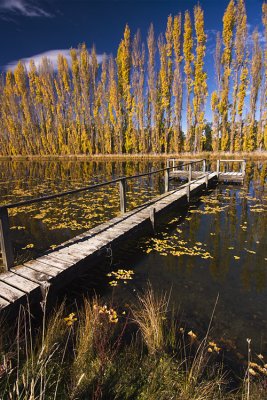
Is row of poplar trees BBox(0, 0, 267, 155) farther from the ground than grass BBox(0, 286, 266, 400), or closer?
farther from the ground

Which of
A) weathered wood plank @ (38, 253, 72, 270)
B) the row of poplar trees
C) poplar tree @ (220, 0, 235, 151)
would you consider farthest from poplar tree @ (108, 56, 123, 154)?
weathered wood plank @ (38, 253, 72, 270)

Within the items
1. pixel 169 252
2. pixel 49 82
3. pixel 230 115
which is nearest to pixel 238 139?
pixel 230 115

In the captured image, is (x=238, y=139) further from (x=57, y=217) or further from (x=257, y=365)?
(x=257, y=365)

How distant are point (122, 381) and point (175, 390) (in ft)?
1.76

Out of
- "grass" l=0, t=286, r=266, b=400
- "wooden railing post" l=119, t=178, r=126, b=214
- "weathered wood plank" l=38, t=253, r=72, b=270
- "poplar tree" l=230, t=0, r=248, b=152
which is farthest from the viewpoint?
"poplar tree" l=230, t=0, r=248, b=152

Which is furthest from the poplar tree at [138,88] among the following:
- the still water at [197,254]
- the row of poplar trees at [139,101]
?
the still water at [197,254]

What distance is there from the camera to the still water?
149 inches

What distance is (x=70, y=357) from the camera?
9.68 feet

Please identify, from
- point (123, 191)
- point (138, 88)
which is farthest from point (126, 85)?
point (123, 191)

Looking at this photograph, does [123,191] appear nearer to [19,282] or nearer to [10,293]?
[19,282]

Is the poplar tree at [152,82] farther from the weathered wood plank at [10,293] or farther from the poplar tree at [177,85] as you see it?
the weathered wood plank at [10,293]

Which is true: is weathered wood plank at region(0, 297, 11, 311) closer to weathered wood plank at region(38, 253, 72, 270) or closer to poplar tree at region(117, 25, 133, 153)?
weathered wood plank at region(38, 253, 72, 270)

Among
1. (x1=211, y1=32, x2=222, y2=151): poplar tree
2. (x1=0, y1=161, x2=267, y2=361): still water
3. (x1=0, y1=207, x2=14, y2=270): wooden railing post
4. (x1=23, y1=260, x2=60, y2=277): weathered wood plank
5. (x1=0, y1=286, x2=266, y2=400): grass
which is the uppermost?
(x1=211, y1=32, x2=222, y2=151): poplar tree

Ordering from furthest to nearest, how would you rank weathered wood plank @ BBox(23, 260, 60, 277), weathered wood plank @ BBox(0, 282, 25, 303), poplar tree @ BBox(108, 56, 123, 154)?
poplar tree @ BBox(108, 56, 123, 154) → weathered wood plank @ BBox(23, 260, 60, 277) → weathered wood plank @ BBox(0, 282, 25, 303)
